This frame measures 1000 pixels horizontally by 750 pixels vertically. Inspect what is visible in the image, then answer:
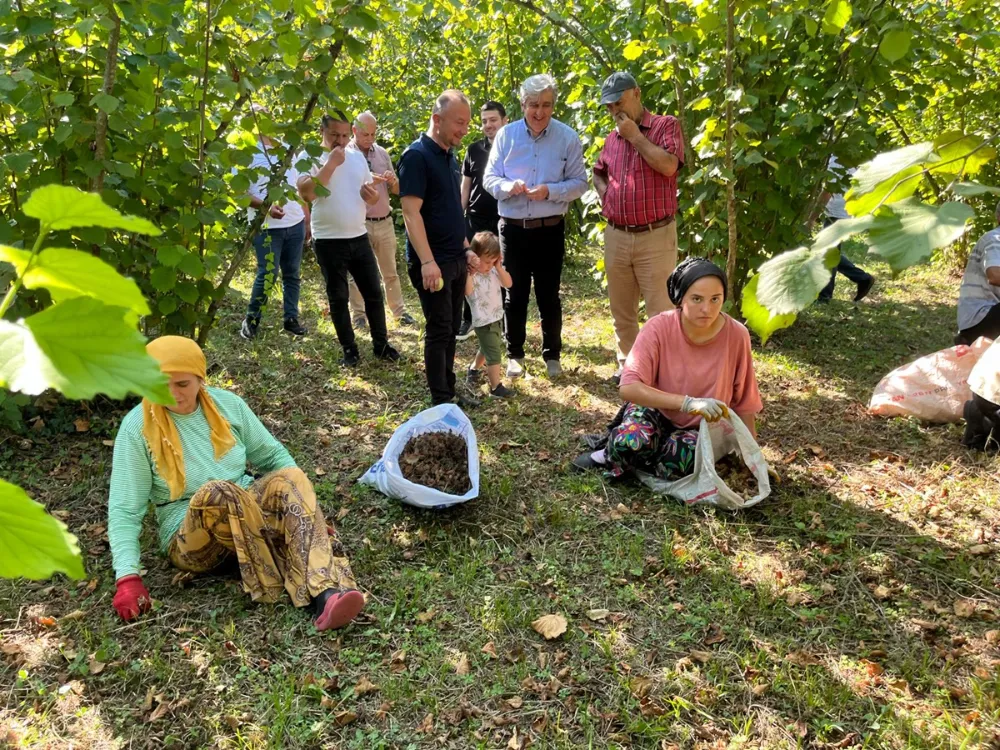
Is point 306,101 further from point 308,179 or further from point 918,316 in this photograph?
point 918,316

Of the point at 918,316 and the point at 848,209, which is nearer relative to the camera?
the point at 848,209

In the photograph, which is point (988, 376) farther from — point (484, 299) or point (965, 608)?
point (484, 299)

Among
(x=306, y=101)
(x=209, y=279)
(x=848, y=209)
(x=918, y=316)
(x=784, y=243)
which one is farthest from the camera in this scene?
(x=918, y=316)

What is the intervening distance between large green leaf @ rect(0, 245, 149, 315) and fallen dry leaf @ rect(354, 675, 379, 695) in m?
2.11

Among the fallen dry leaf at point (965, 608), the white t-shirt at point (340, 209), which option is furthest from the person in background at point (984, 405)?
the white t-shirt at point (340, 209)

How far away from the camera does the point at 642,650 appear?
2.49 m

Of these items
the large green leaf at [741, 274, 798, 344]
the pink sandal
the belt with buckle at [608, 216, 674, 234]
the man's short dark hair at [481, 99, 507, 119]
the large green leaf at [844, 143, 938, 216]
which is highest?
the man's short dark hair at [481, 99, 507, 119]

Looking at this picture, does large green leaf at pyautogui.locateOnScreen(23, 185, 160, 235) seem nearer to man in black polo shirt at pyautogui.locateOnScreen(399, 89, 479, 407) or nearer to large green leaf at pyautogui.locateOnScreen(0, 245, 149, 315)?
large green leaf at pyautogui.locateOnScreen(0, 245, 149, 315)

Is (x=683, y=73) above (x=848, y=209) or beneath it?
above

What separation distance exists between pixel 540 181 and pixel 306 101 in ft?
4.89

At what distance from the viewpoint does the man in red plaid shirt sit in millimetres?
4008

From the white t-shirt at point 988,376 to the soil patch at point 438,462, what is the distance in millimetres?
2684

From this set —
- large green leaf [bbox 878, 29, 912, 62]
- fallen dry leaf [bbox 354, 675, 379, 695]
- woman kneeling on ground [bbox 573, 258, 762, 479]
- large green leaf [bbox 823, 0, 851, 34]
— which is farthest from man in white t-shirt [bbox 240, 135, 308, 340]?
large green leaf [bbox 878, 29, 912, 62]

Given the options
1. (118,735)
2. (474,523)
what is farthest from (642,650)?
(118,735)
